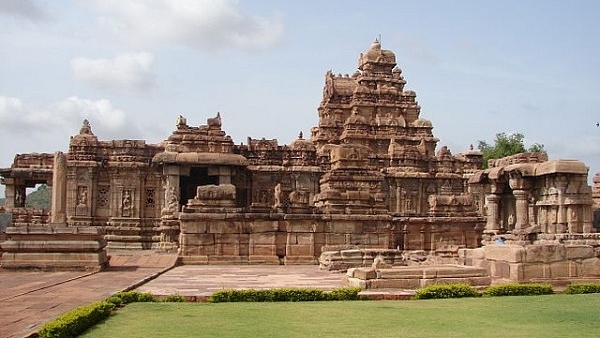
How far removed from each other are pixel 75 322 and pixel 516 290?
773 cm

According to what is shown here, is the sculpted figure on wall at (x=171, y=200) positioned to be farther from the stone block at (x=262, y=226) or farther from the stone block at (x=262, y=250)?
the stone block at (x=262, y=250)

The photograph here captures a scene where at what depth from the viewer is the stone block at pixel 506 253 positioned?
13.9 m


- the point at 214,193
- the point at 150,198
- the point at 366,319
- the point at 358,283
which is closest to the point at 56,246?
the point at 214,193

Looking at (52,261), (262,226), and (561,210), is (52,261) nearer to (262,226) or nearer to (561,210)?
(262,226)

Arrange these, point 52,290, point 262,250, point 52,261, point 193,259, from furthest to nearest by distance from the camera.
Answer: point 262,250, point 193,259, point 52,261, point 52,290

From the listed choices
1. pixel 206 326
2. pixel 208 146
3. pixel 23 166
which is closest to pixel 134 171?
→ pixel 208 146

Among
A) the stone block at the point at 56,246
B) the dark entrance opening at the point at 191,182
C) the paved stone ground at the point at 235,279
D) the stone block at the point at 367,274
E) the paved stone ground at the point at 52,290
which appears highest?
the dark entrance opening at the point at 191,182

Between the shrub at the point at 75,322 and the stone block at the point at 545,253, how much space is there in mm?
8122

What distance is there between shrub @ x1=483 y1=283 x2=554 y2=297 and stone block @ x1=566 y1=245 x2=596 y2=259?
170cm

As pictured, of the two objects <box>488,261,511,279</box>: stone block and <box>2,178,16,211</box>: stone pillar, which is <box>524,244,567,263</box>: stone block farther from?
<box>2,178,16,211</box>: stone pillar

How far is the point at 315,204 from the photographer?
25.8m

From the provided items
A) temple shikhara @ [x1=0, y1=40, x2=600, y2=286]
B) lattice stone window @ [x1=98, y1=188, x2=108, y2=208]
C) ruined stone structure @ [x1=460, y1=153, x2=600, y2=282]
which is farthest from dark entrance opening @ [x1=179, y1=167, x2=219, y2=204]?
ruined stone structure @ [x1=460, y1=153, x2=600, y2=282]

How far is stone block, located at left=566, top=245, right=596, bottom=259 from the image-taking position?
47.1ft

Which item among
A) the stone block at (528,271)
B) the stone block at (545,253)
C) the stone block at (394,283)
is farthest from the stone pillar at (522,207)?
the stone block at (394,283)
